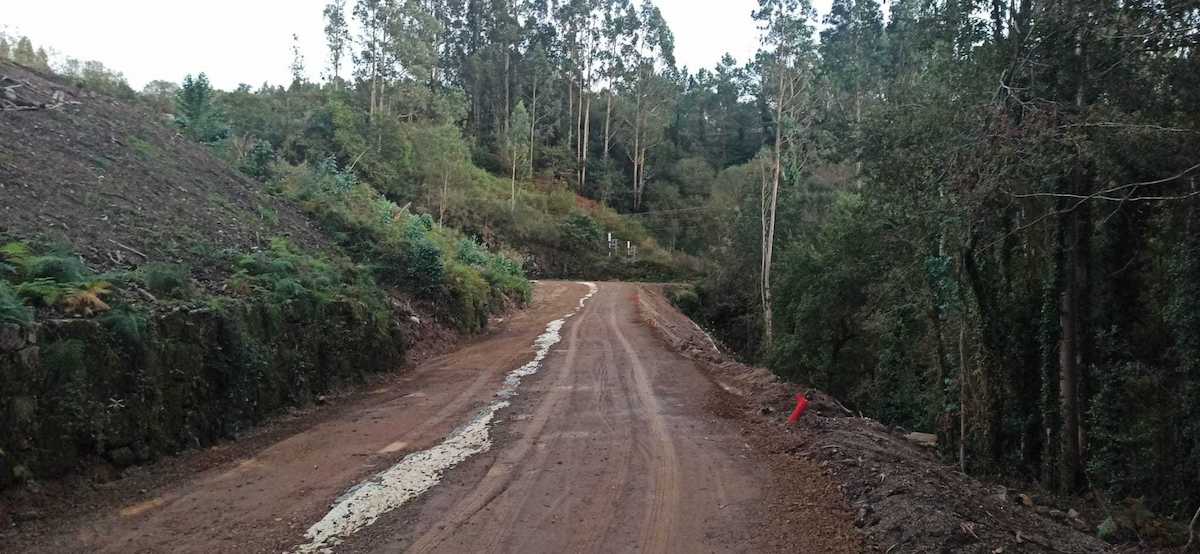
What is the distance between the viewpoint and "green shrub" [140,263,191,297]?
880 centimetres

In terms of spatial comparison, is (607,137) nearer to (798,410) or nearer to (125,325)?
(798,410)

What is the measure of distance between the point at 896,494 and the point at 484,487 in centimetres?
386

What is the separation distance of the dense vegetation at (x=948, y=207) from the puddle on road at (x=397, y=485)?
23.1 feet

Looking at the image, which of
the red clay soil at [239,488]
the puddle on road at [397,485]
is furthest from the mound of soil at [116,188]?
the puddle on road at [397,485]

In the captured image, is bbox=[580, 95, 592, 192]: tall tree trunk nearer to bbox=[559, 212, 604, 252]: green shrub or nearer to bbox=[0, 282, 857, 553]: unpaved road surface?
bbox=[559, 212, 604, 252]: green shrub

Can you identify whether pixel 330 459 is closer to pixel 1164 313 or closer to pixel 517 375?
pixel 517 375

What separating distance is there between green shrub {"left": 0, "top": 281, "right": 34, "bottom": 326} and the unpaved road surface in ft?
6.42

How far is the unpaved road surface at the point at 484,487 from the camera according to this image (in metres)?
5.43

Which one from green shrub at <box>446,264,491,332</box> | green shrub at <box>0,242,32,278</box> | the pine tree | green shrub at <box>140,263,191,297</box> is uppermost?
the pine tree

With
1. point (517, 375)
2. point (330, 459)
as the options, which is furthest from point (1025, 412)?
point (330, 459)

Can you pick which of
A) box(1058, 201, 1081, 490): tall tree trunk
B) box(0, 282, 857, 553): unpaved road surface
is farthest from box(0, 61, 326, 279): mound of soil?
box(1058, 201, 1081, 490): tall tree trunk

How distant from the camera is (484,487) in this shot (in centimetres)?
666

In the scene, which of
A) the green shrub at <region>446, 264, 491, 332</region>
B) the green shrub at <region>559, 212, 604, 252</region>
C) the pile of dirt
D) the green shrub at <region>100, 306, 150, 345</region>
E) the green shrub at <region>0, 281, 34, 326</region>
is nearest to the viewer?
the pile of dirt

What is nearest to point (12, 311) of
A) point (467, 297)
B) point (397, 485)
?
point (397, 485)
